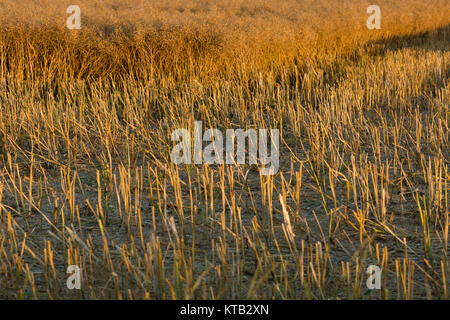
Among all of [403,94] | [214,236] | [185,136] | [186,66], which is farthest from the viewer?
[186,66]

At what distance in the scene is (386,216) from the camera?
7.22 feet

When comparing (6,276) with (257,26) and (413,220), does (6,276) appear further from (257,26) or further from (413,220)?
(257,26)

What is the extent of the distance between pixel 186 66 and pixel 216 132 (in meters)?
1.53

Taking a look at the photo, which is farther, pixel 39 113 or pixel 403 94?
pixel 403 94

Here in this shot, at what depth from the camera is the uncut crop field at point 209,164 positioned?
171cm

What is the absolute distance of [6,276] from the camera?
1668 millimetres

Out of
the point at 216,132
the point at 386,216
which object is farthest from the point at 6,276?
the point at 216,132

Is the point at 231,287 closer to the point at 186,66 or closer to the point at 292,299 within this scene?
the point at 292,299

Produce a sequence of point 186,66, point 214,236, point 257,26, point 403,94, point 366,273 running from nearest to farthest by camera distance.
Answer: point 366,273, point 214,236, point 403,94, point 186,66, point 257,26

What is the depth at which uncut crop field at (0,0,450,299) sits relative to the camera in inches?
67.1

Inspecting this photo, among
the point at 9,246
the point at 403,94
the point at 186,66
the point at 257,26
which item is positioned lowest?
the point at 9,246

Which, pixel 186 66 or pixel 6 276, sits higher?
pixel 186 66

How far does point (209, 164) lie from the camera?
→ 9.68ft

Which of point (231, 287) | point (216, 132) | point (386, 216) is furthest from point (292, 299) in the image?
point (216, 132)
